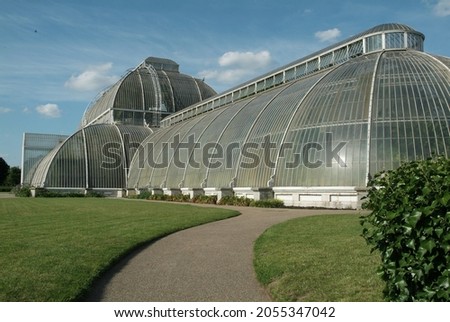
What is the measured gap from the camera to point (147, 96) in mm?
82250

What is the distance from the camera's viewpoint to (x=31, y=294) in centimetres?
871

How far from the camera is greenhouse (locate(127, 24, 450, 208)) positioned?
29422mm

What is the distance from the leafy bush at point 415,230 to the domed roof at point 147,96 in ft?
246

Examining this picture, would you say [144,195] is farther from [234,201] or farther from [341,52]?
[341,52]

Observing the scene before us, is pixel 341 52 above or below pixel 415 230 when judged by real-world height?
above

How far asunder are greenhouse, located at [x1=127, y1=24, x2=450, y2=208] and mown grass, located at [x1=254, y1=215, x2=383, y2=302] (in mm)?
13822

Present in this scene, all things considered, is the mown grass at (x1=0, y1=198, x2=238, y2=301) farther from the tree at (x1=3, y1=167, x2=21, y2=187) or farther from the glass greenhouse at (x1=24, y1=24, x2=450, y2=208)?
the tree at (x1=3, y1=167, x2=21, y2=187)

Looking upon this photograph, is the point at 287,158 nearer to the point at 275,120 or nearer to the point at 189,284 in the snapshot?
the point at 275,120

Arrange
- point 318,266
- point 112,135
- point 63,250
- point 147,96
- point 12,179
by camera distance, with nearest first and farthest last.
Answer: point 318,266
point 63,250
point 112,135
point 147,96
point 12,179

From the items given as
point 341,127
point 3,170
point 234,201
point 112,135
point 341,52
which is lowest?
point 234,201

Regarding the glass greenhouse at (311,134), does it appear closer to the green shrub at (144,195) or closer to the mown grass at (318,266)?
the green shrub at (144,195)

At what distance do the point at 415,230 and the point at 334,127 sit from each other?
2679 cm

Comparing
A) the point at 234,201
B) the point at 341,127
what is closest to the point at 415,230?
the point at 341,127

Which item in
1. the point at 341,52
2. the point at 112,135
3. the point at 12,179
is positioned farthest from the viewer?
the point at 12,179
